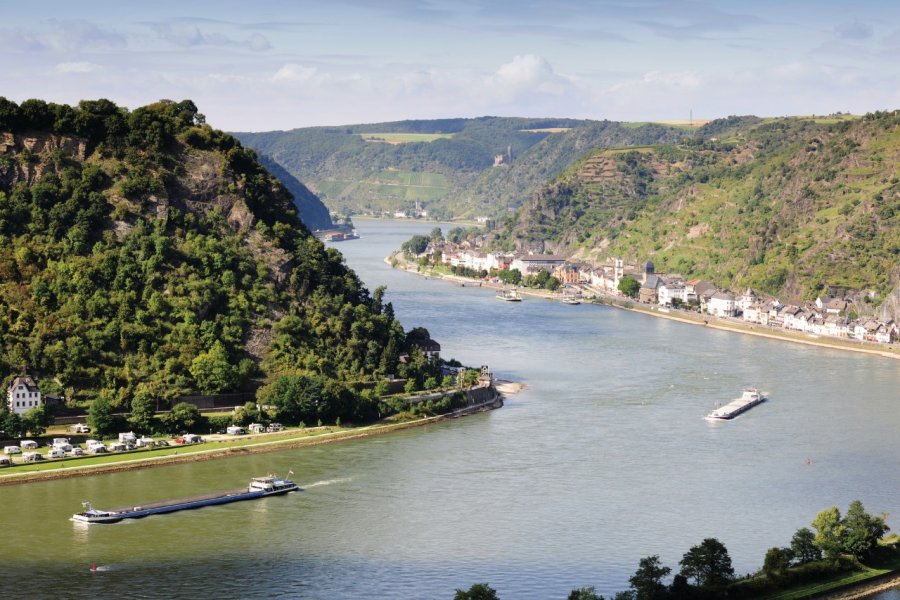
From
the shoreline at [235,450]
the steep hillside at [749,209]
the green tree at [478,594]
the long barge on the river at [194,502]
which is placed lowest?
the long barge on the river at [194,502]

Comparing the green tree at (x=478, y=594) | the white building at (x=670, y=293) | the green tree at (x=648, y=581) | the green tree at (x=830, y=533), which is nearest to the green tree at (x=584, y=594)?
the green tree at (x=648, y=581)

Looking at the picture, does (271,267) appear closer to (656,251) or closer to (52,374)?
(52,374)

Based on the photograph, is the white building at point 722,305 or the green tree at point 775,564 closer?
the green tree at point 775,564

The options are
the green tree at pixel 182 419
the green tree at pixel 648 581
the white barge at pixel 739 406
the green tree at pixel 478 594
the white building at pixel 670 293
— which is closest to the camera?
the green tree at pixel 478 594

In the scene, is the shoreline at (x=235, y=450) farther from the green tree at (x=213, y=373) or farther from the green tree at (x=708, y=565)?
the green tree at (x=708, y=565)

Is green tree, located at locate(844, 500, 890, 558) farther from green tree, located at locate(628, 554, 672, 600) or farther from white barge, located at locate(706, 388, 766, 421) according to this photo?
white barge, located at locate(706, 388, 766, 421)

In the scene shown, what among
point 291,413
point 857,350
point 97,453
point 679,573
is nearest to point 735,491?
point 679,573
